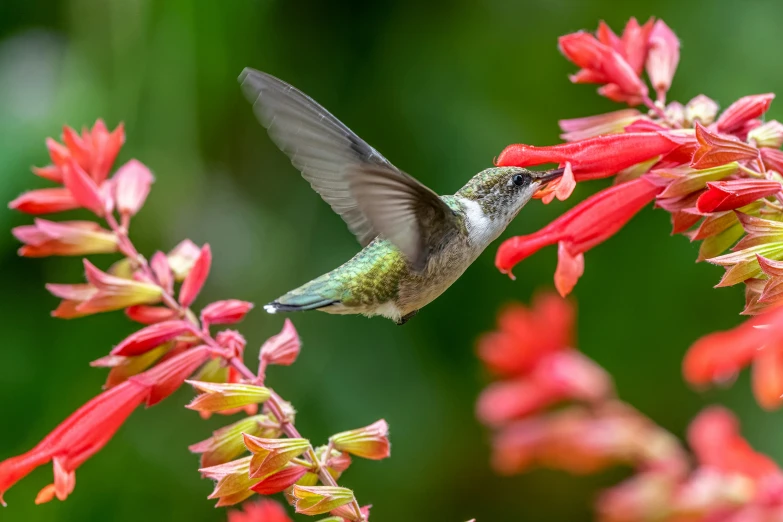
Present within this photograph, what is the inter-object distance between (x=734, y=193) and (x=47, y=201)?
849mm

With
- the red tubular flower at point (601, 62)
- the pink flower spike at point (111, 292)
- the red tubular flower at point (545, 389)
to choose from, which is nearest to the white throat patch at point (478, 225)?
the red tubular flower at point (601, 62)

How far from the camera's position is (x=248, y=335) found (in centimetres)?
252

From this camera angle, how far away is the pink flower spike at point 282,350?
3.51 feet

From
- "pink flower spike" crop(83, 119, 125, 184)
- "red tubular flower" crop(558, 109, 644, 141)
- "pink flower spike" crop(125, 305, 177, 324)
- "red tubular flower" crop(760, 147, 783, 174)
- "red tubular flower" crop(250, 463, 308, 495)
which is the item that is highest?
"pink flower spike" crop(83, 119, 125, 184)

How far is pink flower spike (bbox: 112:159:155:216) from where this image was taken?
121 centimetres

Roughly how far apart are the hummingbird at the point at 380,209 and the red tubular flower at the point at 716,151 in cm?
28

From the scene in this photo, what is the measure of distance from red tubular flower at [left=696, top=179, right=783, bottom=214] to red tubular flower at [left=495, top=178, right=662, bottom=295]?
0.41 ft

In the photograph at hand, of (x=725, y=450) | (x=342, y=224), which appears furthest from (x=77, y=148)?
(x=342, y=224)

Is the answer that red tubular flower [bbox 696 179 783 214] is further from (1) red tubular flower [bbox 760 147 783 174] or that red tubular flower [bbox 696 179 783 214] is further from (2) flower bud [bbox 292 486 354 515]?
(2) flower bud [bbox 292 486 354 515]

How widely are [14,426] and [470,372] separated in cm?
129

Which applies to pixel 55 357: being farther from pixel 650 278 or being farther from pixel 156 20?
pixel 650 278

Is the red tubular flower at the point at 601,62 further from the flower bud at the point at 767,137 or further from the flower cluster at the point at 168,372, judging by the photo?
the flower cluster at the point at 168,372

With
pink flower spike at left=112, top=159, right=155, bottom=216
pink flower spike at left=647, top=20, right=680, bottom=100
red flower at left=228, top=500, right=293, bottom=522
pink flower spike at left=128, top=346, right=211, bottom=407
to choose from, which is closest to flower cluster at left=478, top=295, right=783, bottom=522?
pink flower spike at left=647, top=20, right=680, bottom=100

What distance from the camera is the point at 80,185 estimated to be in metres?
1.13
